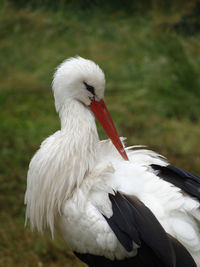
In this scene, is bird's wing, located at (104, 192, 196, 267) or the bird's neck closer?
bird's wing, located at (104, 192, 196, 267)

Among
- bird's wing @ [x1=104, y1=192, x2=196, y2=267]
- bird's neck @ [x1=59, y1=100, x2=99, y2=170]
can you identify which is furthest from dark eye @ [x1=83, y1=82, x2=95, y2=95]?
bird's wing @ [x1=104, y1=192, x2=196, y2=267]

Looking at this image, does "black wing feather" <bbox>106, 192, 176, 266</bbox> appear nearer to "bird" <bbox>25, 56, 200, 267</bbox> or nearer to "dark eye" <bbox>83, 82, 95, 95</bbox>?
"bird" <bbox>25, 56, 200, 267</bbox>

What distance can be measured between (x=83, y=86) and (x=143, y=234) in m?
0.94

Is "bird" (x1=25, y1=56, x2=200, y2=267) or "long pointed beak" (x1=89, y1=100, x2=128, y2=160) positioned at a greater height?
"long pointed beak" (x1=89, y1=100, x2=128, y2=160)

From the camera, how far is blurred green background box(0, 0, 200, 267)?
260 cm

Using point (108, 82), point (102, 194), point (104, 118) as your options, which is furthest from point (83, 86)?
point (108, 82)

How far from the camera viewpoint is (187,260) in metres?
2.45

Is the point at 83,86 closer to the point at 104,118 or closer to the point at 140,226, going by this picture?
the point at 104,118

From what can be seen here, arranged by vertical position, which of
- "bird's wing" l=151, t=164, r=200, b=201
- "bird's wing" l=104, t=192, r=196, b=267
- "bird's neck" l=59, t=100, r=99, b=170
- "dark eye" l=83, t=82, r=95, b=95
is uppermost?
"dark eye" l=83, t=82, r=95, b=95

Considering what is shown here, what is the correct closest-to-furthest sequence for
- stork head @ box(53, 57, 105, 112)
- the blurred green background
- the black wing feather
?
1. the black wing feather
2. the blurred green background
3. stork head @ box(53, 57, 105, 112)

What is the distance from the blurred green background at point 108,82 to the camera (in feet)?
8.53

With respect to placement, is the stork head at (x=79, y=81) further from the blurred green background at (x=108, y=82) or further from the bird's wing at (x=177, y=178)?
the bird's wing at (x=177, y=178)

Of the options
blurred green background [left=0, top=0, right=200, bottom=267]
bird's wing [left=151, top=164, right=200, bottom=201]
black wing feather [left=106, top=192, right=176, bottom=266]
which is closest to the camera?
black wing feather [left=106, top=192, right=176, bottom=266]

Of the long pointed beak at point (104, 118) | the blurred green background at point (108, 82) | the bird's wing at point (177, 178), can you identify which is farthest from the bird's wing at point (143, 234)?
the blurred green background at point (108, 82)
